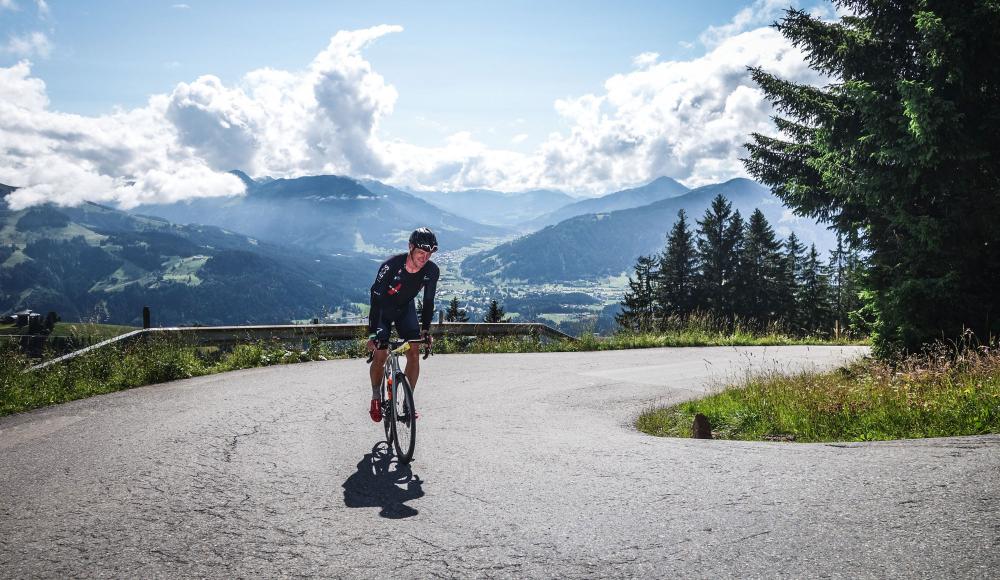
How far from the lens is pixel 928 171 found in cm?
988

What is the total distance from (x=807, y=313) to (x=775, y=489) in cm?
5383

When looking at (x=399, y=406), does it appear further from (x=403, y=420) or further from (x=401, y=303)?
(x=401, y=303)

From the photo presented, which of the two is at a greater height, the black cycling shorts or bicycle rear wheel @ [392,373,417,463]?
the black cycling shorts

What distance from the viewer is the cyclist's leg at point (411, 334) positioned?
623 centimetres

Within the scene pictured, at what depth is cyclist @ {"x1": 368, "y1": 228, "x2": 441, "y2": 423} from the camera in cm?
622

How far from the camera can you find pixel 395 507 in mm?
4344

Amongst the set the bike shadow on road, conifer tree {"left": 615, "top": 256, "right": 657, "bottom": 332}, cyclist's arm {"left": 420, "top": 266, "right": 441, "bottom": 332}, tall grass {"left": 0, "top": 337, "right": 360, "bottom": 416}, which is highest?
conifer tree {"left": 615, "top": 256, "right": 657, "bottom": 332}

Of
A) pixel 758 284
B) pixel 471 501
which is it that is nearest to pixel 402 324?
pixel 471 501

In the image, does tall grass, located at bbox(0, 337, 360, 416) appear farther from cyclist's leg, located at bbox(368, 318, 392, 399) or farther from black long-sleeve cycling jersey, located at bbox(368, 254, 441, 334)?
black long-sleeve cycling jersey, located at bbox(368, 254, 441, 334)

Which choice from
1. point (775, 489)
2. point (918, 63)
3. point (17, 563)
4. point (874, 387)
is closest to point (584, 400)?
point (874, 387)

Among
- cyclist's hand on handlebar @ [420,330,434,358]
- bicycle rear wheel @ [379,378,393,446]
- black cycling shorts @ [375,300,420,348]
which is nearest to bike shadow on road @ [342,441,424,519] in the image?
bicycle rear wheel @ [379,378,393,446]

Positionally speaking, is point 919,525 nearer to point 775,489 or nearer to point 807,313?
point 775,489

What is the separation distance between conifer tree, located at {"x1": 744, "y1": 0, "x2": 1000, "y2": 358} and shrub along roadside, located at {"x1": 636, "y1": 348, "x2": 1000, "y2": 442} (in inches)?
87.6

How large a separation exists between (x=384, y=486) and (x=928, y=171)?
34.9 feet
